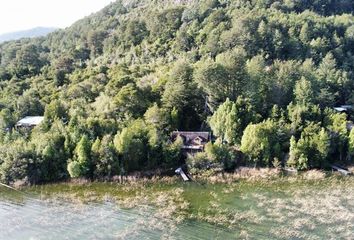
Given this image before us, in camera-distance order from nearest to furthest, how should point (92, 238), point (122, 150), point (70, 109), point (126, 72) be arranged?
1. point (92, 238)
2. point (122, 150)
3. point (70, 109)
4. point (126, 72)

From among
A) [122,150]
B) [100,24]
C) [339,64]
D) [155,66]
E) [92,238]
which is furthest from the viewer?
[100,24]

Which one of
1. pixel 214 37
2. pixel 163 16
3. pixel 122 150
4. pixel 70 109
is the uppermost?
pixel 163 16

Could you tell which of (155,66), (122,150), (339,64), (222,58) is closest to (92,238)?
(122,150)

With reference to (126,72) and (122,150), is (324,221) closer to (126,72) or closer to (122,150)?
(122,150)

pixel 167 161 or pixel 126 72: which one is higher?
pixel 126 72

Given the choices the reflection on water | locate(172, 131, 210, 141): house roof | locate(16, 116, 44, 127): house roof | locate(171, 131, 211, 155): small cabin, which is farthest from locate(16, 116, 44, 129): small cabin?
locate(171, 131, 211, 155): small cabin

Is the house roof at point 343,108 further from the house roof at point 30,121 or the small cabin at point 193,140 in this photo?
the house roof at point 30,121

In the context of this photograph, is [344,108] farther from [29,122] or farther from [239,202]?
[29,122]
